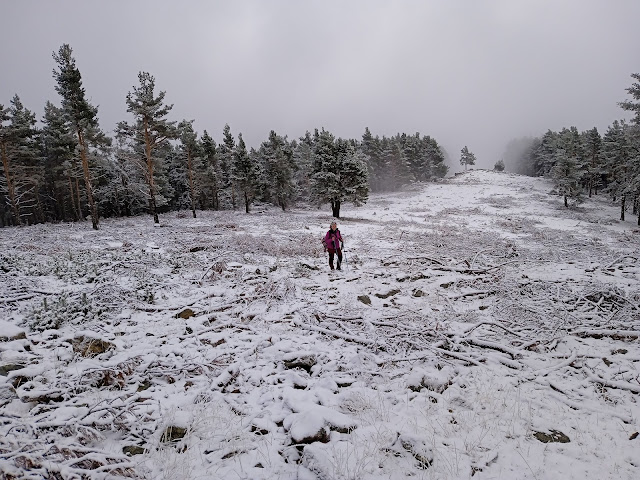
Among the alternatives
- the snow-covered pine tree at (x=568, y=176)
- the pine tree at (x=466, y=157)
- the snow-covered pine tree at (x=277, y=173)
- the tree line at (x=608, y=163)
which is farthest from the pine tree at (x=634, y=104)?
the pine tree at (x=466, y=157)

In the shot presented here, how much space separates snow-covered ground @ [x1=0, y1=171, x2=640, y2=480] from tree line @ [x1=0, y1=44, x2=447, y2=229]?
630 inches

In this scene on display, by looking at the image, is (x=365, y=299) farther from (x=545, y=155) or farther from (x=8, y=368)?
(x=545, y=155)

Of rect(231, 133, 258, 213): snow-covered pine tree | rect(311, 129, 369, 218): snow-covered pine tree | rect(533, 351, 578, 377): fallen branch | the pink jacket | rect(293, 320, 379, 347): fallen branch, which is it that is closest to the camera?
rect(533, 351, 578, 377): fallen branch

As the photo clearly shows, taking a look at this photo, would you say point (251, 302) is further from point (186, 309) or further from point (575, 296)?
point (575, 296)

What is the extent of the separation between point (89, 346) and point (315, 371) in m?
4.34

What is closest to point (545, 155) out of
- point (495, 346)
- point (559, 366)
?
point (495, 346)

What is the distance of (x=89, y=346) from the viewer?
19.4 ft

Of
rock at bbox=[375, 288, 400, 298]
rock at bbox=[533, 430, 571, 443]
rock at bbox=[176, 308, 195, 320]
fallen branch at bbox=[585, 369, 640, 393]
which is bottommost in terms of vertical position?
rock at bbox=[533, 430, 571, 443]

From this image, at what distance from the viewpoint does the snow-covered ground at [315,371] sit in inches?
151

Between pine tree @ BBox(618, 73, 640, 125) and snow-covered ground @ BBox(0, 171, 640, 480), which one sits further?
pine tree @ BBox(618, 73, 640, 125)

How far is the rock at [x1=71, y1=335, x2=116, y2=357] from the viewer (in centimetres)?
587

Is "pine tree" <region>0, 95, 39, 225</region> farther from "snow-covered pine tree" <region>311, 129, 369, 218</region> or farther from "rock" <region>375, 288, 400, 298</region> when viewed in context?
"rock" <region>375, 288, 400, 298</region>

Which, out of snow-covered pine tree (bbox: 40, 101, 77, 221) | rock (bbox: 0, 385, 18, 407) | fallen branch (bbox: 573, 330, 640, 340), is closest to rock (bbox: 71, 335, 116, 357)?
rock (bbox: 0, 385, 18, 407)

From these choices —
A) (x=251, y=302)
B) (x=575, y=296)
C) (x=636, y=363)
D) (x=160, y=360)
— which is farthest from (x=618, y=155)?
(x=160, y=360)
